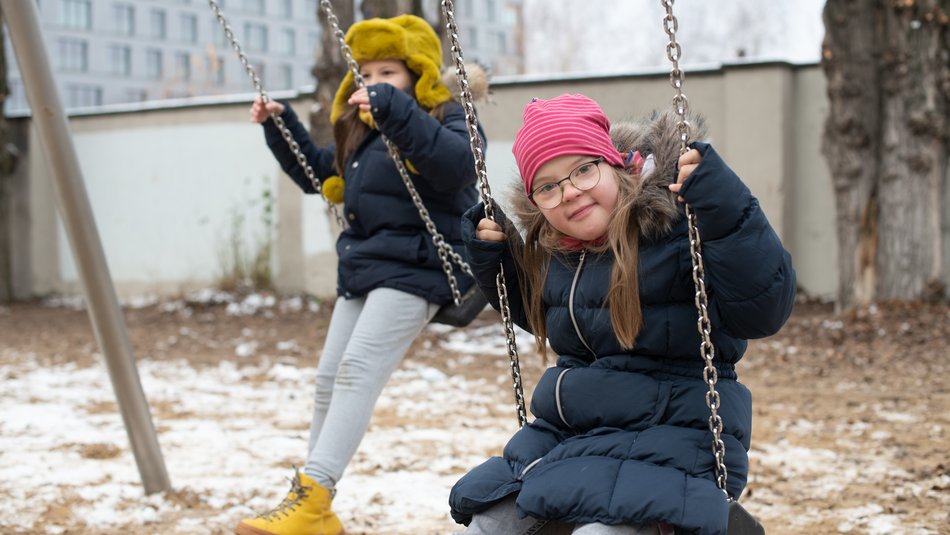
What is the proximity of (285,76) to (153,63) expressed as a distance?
921 centimetres

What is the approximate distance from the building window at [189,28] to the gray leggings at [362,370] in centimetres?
6752

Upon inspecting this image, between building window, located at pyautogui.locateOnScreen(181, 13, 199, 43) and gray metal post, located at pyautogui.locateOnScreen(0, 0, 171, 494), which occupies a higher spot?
building window, located at pyautogui.locateOnScreen(181, 13, 199, 43)

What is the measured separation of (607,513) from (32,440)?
13.0ft

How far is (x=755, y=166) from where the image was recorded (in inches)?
357

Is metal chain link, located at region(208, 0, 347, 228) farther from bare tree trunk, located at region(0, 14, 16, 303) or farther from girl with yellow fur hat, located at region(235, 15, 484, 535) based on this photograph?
bare tree trunk, located at region(0, 14, 16, 303)

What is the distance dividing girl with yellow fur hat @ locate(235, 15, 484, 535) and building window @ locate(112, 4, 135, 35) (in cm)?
6642

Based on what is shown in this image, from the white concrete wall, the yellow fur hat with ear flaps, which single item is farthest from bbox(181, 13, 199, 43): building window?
the yellow fur hat with ear flaps

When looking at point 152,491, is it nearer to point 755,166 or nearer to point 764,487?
point 764,487

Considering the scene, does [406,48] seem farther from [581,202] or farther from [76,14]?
[76,14]

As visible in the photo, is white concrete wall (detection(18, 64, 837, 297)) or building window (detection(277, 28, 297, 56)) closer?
white concrete wall (detection(18, 64, 837, 297))

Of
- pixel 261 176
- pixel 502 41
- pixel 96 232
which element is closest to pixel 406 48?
pixel 96 232

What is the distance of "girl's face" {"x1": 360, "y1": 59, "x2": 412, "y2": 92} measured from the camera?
3434mm

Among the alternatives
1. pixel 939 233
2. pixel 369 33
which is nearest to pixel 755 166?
pixel 939 233

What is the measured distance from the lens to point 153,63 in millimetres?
66312
